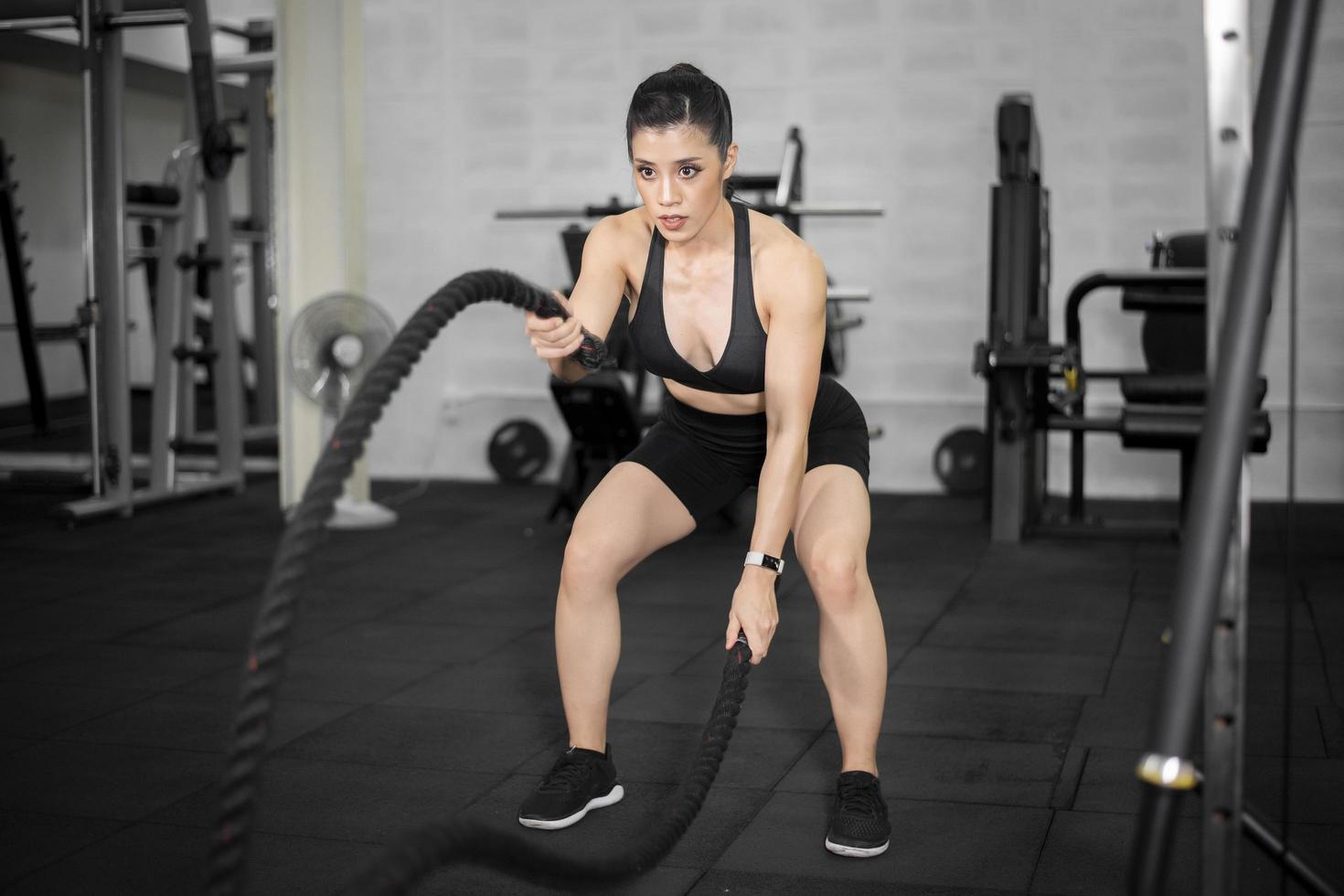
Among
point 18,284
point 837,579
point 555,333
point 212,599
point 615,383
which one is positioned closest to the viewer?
point 555,333

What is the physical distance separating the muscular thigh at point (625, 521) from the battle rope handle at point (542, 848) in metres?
0.29

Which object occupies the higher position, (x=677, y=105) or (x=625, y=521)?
(x=677, y=105)

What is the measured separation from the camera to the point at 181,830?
7.25 feet

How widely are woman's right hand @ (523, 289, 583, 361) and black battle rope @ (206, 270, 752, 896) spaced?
0.34 m

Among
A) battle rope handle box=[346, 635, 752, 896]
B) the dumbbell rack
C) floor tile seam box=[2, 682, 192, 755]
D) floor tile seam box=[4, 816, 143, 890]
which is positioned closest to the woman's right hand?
battle rope handle box=[346, 635, 752, 896]

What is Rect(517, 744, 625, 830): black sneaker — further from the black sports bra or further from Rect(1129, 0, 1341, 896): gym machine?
Rect(1129, 0, 1341, 896): gym machine

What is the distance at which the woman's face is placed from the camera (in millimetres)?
1855

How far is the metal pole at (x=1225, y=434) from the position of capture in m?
0.99

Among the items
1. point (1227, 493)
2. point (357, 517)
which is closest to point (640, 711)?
point (1227, 493)

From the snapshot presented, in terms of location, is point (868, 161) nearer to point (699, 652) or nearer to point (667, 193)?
point (699, 652)

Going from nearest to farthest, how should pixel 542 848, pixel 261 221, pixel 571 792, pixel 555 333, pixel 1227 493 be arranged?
pixel 1227 493 < pixel 542 848 < pixel 555 333 < pixel 571 792 < pixel 261 221

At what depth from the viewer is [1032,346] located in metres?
4.38

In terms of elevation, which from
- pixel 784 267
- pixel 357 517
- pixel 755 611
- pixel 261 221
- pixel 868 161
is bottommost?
pixel 357 517

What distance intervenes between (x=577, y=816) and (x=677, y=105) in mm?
1092
